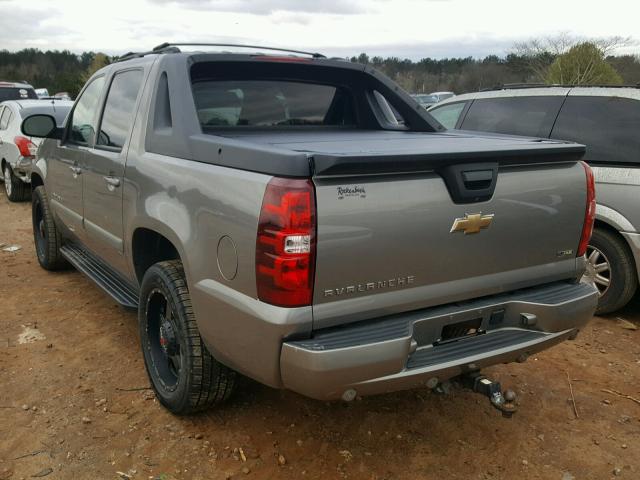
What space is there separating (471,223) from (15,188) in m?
9.44

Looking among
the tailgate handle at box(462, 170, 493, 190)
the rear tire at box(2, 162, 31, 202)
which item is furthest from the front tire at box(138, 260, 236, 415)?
the rear tire at box(2, 162, 31, 202)

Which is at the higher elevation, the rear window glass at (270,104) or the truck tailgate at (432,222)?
the rear window glass at (270,104)

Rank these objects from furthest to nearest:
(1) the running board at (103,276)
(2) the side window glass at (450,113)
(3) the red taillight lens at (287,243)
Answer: (2) the side window glass at (450,113), (1) the running board at (103,276), (3) the red taillight lens at (287,243)

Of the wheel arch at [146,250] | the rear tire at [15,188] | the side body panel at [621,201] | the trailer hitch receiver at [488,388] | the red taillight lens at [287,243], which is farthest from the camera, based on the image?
the rear tire at [15,188]

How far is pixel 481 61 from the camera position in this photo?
137 ft

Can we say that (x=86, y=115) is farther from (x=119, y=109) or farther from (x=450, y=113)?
(x=450, y=113)

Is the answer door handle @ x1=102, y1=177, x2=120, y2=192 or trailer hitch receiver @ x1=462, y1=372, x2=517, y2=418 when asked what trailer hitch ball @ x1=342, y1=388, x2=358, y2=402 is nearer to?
trailer hitch receiver @ x1=462, y1=372, x2=517, y2=418

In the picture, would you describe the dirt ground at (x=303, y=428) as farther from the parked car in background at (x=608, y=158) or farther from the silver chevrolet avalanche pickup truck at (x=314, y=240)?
the parked car in background at (x=608, y=158)

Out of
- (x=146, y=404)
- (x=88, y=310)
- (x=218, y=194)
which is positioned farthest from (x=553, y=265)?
(x=88, y=310)

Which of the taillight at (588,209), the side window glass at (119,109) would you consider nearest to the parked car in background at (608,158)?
the taillight at (588,209)

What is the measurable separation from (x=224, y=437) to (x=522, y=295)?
1671 mm

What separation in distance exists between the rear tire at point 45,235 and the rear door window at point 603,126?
4.59 meters

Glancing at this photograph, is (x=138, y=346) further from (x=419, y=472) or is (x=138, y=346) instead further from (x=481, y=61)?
(x=481, y=61)

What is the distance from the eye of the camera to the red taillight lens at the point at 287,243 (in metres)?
2.15
